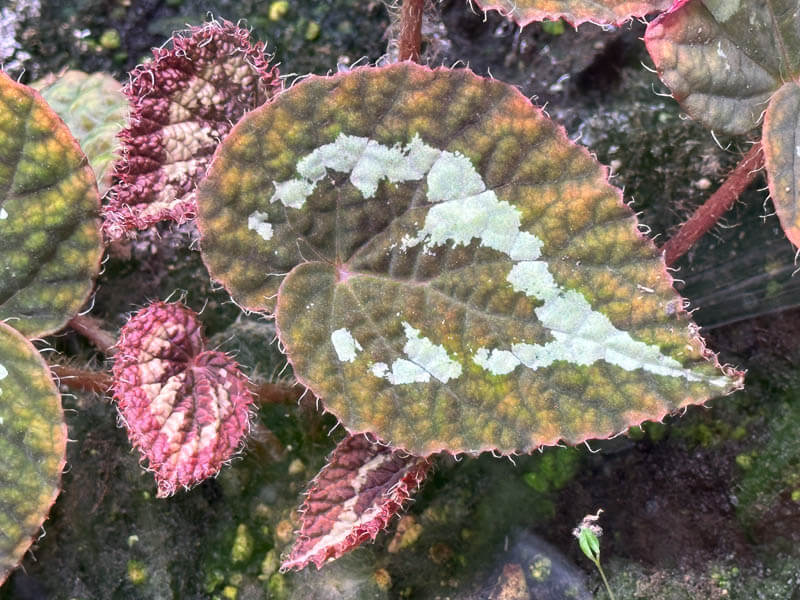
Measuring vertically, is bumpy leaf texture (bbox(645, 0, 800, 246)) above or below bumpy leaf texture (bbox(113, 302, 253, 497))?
above

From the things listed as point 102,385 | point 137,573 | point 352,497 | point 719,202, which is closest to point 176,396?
point 102,385

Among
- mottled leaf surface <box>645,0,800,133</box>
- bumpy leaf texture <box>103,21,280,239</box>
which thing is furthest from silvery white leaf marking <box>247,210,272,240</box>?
mottled leaf surface <box>645,0,800,133</box>

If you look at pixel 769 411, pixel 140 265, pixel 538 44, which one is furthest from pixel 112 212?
pixel 769 411

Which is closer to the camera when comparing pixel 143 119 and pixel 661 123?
pixel 143 119

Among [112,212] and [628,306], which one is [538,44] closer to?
[628,306]

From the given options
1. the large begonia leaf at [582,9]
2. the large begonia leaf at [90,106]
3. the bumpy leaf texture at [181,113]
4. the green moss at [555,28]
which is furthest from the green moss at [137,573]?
the green moss at [555,28]

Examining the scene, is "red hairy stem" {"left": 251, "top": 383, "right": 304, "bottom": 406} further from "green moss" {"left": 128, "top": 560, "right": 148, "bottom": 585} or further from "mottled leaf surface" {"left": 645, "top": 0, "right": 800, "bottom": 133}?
"mottled leaf surface" {"left": 645, "top": 0, "right": 800, "bottom": 133}

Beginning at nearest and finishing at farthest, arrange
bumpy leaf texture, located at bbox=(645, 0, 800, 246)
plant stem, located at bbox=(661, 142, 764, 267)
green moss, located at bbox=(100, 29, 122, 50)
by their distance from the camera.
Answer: bumpy leaf texture, located at bbox=(645, 0, 800, 246), plant stem, located at bbox=(661, 142, 764, 267), green moss, located at bbox=(100, 29, 122, 50)
